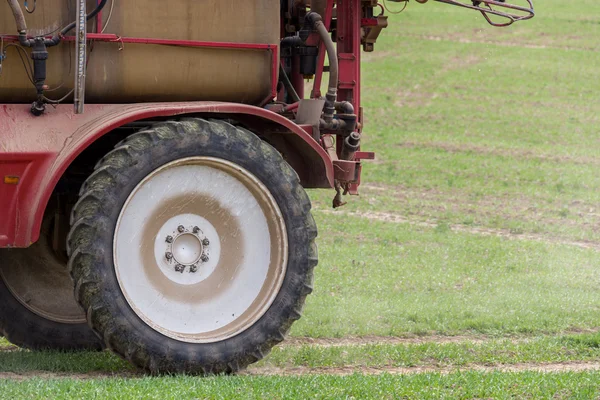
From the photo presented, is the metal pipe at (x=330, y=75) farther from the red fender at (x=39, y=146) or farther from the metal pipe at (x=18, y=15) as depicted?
the metal pipe at (x=18, y=15)

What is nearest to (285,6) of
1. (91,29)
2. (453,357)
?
(91,29)

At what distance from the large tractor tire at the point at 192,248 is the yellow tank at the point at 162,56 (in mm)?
409

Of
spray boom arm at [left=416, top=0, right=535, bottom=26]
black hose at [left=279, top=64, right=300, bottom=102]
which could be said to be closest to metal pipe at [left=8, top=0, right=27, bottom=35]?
black hose at [left=279, top=64, right=300, bottom=102]

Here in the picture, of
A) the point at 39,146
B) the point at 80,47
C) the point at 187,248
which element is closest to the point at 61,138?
the point at 39,146

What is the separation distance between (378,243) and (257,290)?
26.7 feet

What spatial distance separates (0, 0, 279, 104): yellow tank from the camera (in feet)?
22.6

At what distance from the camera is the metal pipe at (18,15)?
650 cm

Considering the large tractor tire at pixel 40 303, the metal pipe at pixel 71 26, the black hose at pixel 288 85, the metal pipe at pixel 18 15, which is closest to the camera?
the metal pipe at pixel 18 15

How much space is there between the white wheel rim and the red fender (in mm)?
427

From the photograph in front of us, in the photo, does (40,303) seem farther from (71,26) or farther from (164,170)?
(71,26)

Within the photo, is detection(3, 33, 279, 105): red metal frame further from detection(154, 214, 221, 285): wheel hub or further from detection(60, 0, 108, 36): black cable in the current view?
detection(154, 214, 221, 285): wheel hub

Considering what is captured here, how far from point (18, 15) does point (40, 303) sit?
2621mm

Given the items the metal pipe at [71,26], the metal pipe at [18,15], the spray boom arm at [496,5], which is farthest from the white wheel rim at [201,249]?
the spray boom arm at [496,5]

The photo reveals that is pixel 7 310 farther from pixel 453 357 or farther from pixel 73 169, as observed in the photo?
pixel 453 357
